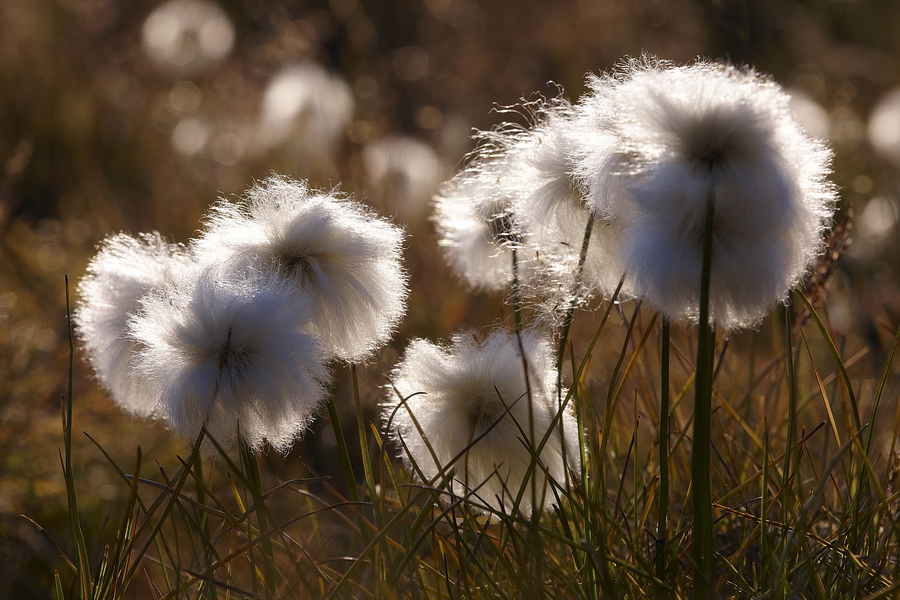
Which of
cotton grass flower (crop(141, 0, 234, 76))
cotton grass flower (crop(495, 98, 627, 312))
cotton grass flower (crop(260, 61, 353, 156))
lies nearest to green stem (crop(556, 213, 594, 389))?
cotton grass flower (crop(495, 98, 627, 312))

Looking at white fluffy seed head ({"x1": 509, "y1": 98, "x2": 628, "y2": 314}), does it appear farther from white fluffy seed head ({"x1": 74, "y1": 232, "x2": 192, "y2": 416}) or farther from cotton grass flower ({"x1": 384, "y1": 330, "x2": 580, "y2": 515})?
white fluffy seed head ({"x1": 74, "y1": 232, "x2": 192, "y2": 416})

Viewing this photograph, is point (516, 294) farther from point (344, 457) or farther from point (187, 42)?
point (187, 42)

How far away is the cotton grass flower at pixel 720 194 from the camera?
27.3 inches

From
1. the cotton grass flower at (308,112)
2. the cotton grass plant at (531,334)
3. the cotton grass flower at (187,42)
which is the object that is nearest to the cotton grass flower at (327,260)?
the cotton grass plant at (531,334)

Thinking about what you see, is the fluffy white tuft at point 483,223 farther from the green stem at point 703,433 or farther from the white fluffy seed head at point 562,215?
the green stem at point 703,433

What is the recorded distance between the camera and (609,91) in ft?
2.78

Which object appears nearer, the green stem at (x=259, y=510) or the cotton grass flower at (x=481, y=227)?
the green stem at (x=259, y=510)

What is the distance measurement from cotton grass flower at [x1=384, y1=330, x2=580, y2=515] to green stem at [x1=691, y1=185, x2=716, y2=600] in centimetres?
24

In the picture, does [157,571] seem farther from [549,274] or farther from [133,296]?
[549,274]

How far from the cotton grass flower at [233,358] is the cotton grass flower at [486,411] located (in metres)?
→ 0.19

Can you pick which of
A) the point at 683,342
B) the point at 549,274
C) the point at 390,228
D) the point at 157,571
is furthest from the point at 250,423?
the point at 683,342

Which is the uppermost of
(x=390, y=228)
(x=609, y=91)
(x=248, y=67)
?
(x=248, y=67)

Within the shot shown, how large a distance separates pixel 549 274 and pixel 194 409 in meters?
0.51

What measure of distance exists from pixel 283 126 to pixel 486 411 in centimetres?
290
